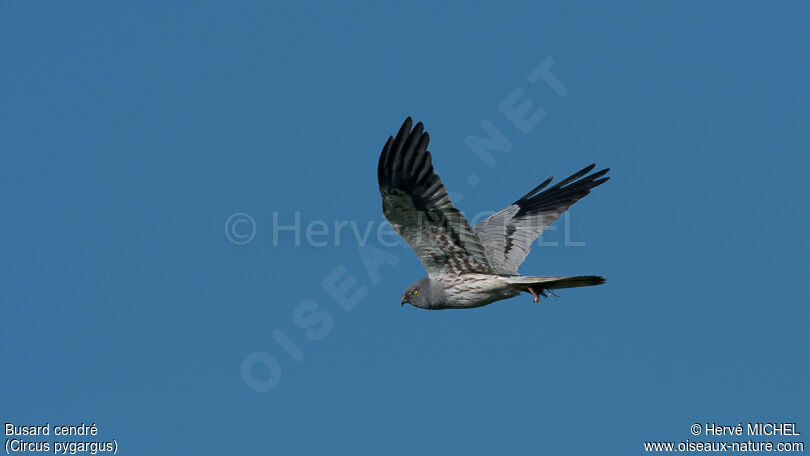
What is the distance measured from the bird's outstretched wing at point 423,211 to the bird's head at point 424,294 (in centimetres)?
19

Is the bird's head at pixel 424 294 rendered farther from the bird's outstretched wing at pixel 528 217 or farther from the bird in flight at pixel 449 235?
the bird's outstretched wing at pixel 528 217

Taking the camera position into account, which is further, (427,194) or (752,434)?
(752,434)

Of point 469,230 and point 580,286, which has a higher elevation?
point 469,230

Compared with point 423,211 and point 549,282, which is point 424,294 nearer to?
point 423,211

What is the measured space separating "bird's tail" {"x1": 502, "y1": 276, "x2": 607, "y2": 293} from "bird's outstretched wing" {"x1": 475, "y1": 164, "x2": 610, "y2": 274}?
2.11 meters

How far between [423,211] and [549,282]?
2.13m

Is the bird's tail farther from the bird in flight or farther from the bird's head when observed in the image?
the bird's head

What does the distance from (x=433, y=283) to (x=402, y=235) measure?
123cm

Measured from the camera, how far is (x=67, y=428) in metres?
12.7

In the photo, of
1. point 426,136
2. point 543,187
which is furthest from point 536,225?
point 426,136

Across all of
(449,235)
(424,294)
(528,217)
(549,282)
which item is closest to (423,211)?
(449,235)

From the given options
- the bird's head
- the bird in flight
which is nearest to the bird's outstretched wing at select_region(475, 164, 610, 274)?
the bird in flight

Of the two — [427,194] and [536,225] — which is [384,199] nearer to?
[427,194]

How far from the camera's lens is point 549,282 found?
10211 mm
